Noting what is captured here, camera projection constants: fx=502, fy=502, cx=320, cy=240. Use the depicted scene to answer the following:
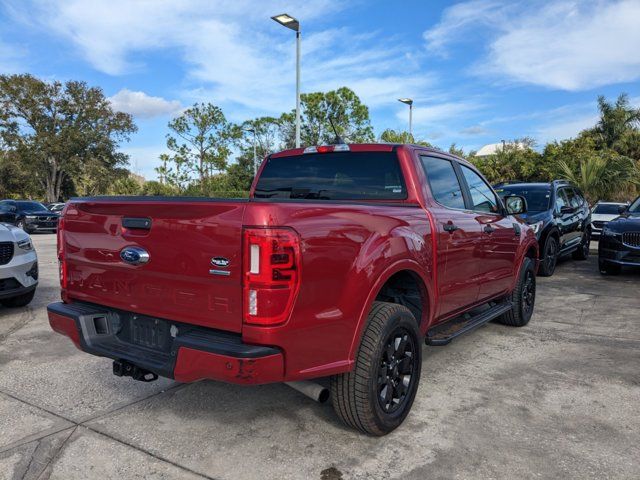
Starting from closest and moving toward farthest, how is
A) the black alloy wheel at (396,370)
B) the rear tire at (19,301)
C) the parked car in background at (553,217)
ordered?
1. the black alloy wheel at (396,370)
2. the rear tire at (19,301)
3. the parked car in background at (553,217)

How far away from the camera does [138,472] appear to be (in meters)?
2.71

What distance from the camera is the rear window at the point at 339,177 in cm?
373

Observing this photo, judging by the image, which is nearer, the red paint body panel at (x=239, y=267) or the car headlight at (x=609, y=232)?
the red paint body panel at (x=239, y=267)

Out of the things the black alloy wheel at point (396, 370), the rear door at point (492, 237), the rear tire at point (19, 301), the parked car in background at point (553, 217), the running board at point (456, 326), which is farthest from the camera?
the parked car in background at point (553, 217)

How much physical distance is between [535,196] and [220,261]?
8481mm

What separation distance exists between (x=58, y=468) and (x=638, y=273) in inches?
397

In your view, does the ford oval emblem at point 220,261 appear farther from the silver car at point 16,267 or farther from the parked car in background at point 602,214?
the parked car in background at point 602,214

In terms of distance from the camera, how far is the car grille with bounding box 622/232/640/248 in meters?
8.18

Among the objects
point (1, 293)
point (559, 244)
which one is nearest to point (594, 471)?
point (1, 293)

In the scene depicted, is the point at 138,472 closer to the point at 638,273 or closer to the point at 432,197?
the point at 432,197

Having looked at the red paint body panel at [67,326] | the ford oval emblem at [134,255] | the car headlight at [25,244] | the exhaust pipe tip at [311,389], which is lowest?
the exhaust pipe tip at [311,389]

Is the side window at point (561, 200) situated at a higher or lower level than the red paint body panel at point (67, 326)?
higher

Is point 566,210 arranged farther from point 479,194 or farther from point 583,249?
point 479,194

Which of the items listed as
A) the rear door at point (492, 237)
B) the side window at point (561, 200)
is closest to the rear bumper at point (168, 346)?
the rear door at point (492, 237)
